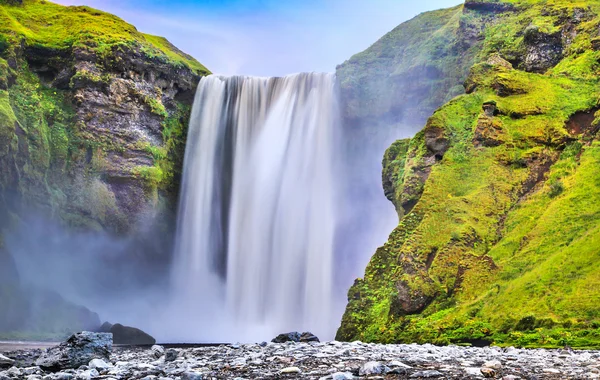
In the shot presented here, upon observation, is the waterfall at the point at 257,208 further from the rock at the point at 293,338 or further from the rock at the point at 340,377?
the rock at the point at 340,377

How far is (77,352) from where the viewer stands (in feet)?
41.7

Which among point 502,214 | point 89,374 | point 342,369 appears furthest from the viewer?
point 502,214

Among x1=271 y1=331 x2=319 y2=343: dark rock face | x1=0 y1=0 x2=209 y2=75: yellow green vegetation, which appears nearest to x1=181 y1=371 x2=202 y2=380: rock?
x1=271 y1=331 x2=319 y2=343: dark rock face

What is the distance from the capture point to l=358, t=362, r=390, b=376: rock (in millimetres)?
9531

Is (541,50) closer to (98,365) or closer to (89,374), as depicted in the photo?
(98,365)

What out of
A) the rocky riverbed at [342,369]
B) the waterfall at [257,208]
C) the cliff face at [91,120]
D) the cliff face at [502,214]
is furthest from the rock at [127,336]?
the rocky riverbed at [342,369]

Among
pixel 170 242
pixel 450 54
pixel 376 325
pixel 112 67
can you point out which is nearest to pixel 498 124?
pixel 376 325

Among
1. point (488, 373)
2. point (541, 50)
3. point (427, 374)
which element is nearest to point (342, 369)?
point (427, 374)

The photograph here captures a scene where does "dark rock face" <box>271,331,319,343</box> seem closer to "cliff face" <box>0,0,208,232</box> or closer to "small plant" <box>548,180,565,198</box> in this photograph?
"small plant" <box>548,180,565,198</box>

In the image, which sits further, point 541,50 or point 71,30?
point 71,30

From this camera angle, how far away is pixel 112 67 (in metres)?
53.7

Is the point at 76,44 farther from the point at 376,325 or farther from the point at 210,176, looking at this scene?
the point at 376,325

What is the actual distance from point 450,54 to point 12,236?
136 ft

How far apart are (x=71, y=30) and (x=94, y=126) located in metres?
11.5
